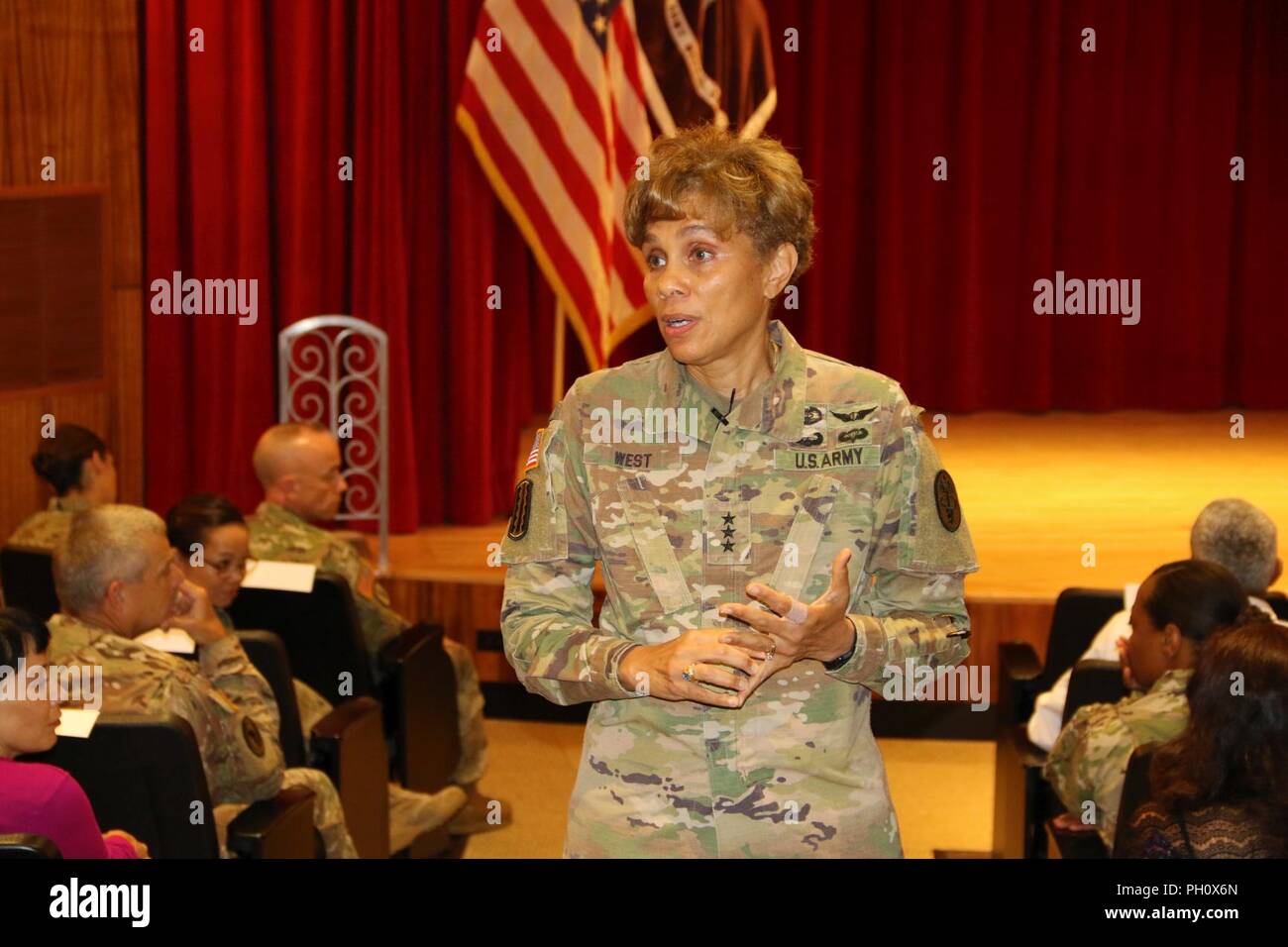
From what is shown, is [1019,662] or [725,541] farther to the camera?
[1019,662]

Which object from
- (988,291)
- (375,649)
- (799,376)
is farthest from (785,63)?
(799,376)

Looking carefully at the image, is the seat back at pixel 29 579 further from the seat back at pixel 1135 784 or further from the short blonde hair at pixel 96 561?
the seat back at pixel 1135 784

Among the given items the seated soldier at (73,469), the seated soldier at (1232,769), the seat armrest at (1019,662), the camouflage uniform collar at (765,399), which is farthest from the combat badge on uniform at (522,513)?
the seated soldier at (73,469)

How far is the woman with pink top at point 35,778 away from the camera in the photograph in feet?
7.65

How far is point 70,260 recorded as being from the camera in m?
6.40

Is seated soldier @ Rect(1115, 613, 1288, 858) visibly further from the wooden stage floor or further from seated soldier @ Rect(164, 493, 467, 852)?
the wooden stage floor

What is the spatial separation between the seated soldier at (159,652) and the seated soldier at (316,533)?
2.98 ft

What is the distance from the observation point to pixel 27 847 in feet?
7.20

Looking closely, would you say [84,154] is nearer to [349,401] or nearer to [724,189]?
[349,401]

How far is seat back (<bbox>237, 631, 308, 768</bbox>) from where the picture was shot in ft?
11.5

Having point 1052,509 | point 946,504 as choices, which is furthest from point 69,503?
point 1052,509

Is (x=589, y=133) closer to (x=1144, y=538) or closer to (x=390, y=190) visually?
(x=390, y=190)

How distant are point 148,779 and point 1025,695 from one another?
2.12m

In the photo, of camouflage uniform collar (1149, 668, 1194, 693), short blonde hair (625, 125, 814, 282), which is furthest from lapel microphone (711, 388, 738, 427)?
camouflage uniform collar (1149, 668, 1194, 693)
